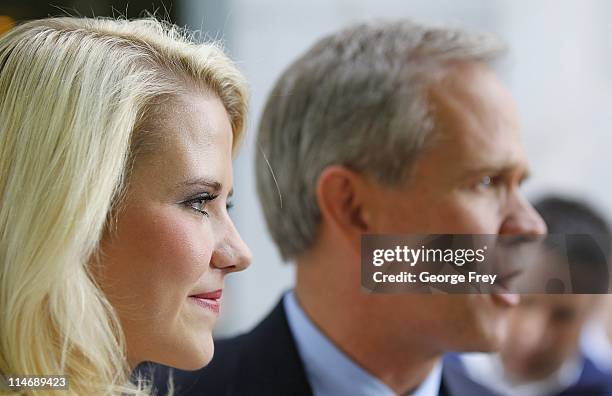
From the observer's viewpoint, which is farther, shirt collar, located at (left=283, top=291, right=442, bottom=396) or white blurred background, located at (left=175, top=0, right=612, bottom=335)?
white blurred background, located at (left=175, top=0, right=612, bottom=335)

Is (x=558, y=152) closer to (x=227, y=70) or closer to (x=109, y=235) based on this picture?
(x=227, y=70)

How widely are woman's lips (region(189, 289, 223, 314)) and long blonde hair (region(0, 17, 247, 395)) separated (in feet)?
0.27

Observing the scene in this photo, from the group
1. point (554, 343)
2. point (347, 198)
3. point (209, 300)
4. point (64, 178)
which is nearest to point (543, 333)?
point (554, 343)

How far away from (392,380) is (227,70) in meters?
0.45

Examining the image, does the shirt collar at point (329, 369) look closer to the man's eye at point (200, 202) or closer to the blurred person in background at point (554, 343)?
the blurred person in background at point (554, 343)

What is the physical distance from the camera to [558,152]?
62.1 inches

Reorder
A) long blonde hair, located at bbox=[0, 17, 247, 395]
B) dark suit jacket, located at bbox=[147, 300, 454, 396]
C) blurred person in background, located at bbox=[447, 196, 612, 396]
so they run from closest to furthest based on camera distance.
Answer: long blonde hair, located at bbox=[0, 17, 247, 395], dark suit jacket, located at bbox=[147, 300, 454, 396], blurred person in background, located at bbox=[447, 196, 612, 396]

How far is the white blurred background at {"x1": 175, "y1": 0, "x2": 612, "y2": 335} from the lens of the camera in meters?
1.22

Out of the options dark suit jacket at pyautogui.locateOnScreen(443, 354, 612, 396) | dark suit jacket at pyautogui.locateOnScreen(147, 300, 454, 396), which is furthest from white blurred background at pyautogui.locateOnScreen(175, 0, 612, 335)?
dark suit jacket at pyautogui.locateOnScreen(443, 354, 612, 396)

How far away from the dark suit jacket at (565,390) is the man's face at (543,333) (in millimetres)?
54

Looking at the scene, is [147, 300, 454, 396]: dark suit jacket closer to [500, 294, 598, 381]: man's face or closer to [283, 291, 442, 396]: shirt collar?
[283, 291, 442, 396]: shirt collar

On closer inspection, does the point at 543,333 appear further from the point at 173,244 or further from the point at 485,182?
the point at 173,244

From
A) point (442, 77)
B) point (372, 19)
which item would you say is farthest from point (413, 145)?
point (372, 19)

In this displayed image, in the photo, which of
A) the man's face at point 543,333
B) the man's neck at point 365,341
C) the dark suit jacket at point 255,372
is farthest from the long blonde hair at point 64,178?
the man's face at point 543,333
